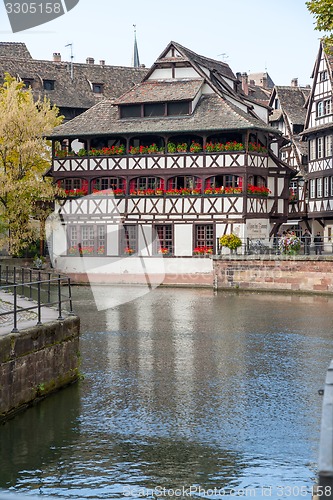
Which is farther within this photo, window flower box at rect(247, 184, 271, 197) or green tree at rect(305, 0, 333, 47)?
window flower box at rect(247, 184, 271, 197)

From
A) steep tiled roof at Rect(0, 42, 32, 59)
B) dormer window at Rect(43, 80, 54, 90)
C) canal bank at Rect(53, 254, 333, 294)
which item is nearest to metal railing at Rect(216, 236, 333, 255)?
canal bank at Rect(53, 254, 333, 294)

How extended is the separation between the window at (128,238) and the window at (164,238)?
1359mm

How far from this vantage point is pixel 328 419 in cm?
690

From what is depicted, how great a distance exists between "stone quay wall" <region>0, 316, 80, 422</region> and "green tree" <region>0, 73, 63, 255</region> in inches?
1193

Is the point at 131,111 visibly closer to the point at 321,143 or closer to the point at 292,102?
the point at 321,143

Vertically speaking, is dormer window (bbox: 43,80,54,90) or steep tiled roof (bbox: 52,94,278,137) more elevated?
dormer window (bbox: 43,80,54,90)

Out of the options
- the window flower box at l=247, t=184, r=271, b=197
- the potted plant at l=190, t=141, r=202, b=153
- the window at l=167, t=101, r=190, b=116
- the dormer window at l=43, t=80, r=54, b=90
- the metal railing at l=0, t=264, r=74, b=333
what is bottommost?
the metal railing at l=0, t=264, r=74, b=333

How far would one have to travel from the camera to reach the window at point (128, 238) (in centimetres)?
4859

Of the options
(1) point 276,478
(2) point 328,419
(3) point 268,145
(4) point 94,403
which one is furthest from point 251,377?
(3) point 268,145

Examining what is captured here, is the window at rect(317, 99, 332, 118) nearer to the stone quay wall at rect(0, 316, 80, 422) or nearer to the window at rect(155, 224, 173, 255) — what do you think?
the window at rect(155, 224, 173, 255)

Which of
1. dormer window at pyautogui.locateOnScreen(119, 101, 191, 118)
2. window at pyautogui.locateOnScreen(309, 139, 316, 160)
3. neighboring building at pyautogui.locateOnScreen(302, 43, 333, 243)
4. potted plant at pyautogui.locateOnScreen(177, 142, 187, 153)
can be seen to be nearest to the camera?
potted plant at pyautogui.locateOnScreen(177, 142, 187, 153)

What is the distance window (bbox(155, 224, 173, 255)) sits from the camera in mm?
47750

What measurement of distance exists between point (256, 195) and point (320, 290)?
27.7 feet

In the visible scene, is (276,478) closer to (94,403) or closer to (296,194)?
(94,403)
